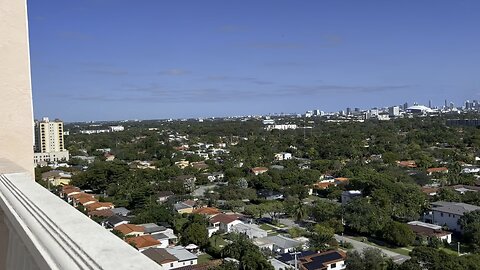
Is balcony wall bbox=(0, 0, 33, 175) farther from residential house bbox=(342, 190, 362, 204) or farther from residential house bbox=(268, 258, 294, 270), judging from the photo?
residential house bbox=(342, 190, 362, 204)

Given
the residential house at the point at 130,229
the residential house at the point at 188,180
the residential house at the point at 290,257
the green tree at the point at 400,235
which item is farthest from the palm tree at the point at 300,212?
the residential house at the point at 188,180

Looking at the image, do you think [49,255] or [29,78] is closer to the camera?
[49,255]

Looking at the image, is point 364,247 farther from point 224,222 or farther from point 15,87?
point 15,87

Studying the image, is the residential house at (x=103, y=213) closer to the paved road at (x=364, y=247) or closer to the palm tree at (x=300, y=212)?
the palm tree at (x=300, y=212)

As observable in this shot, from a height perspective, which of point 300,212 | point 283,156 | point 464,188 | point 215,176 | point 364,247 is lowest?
point 364,247

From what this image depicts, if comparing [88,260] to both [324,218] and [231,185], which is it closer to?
[324,218]

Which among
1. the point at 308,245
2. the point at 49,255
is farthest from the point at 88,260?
the point at 308,245

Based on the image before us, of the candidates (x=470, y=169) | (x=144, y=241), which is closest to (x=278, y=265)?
(x=144, y=241)

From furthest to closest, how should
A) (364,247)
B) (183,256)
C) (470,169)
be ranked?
(470,169) → (364,247) → (183,256)
